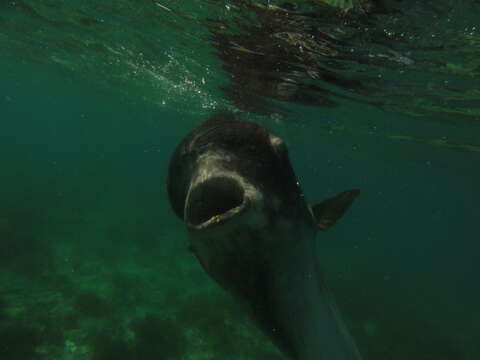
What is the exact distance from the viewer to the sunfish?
1.45m

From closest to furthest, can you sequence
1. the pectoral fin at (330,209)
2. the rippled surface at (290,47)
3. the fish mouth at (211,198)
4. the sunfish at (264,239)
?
the sunfish at (264,239), the fish mouth at (211,198), the pectoral fin at (330,209), the rippled surface at (290,47)

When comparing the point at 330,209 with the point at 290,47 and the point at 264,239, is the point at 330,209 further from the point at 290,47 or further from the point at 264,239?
the point at 290,47

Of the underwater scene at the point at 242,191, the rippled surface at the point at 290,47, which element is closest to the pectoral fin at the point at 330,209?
the underwater scene at the point at 242,191

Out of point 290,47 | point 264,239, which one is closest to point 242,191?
point 264,239

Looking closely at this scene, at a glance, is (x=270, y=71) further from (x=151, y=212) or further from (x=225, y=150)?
(x=151, y=212)

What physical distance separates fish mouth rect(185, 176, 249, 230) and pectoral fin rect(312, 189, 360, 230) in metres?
0.66

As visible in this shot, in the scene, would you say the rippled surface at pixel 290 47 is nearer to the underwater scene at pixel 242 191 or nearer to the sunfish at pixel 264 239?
the underwater scene at pixel 242 191

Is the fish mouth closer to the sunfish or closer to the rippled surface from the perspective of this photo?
the sunfish

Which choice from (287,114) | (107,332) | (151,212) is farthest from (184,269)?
(151,212)

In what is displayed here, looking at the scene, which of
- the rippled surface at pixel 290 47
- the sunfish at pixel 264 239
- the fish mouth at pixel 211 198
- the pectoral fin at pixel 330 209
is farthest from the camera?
the rippled surface at pixel 290 47

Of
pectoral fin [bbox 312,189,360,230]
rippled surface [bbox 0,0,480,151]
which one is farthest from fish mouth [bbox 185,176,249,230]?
rippled surface [bbox 0,0,480,151]

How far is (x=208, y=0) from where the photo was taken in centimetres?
909

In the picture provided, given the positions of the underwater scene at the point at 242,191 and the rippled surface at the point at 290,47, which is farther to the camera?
the rippled surface at the point at 290,47

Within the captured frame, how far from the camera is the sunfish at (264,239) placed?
1447 millimetres
